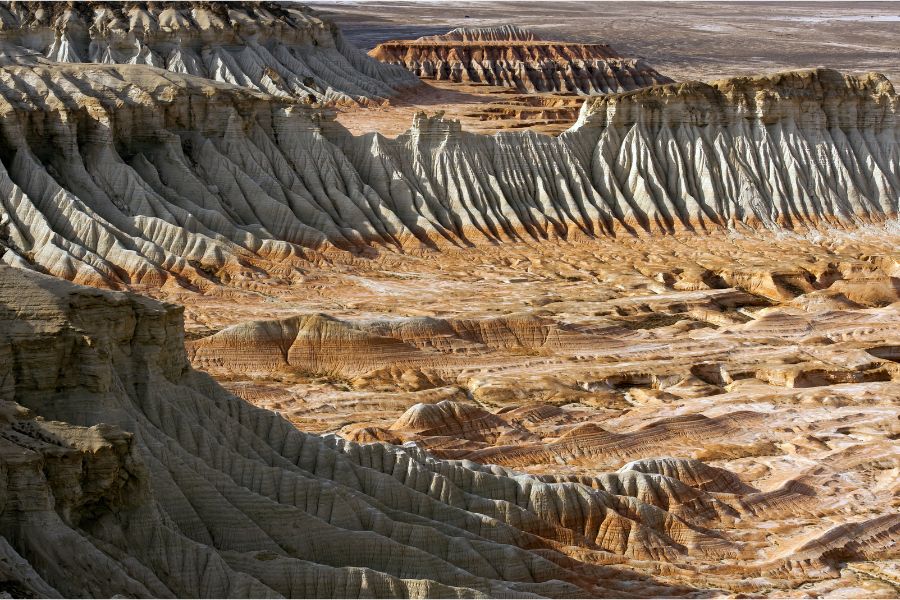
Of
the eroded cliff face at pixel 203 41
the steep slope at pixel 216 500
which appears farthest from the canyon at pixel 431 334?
the eroded cliff face at pixel 203 41

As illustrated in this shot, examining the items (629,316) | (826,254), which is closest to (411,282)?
(629,316)

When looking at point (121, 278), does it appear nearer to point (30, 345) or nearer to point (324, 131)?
point (324, 131)

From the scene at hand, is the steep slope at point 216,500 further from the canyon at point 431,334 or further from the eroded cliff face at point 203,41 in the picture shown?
the eroded cliff face at point 203,41

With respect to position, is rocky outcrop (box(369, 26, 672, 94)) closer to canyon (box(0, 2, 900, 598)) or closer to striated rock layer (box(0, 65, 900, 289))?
canyon (box(0, 2, 900, 598))

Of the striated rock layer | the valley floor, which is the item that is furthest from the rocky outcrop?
the valley floor

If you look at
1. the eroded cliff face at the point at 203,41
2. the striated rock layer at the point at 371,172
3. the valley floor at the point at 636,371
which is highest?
the eroded cliff face at the point at 203,41

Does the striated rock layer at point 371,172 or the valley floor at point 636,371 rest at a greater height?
the striated rock layer at point 371,172
